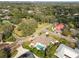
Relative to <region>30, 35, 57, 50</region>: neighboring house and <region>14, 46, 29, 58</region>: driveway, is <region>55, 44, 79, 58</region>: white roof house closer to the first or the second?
<region>30, 35, 57, 50</region>: neighboring house

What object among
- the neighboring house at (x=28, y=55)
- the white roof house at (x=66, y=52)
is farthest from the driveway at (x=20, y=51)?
the white roof house at (x=66, y=52)

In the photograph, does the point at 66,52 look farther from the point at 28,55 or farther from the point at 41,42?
the point at 28,55

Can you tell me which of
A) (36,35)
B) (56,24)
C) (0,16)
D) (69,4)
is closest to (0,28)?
(0,16)

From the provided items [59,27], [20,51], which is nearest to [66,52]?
[59,27]

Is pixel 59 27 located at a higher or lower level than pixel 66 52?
higher

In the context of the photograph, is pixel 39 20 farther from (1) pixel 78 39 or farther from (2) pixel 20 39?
(1) pixel 78 39

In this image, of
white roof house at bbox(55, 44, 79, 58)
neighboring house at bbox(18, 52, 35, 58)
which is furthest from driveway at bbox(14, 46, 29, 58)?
white roof house at bbox(55, 44, 79, 58)

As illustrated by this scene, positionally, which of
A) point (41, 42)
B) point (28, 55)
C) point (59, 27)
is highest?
point (59, 27)
